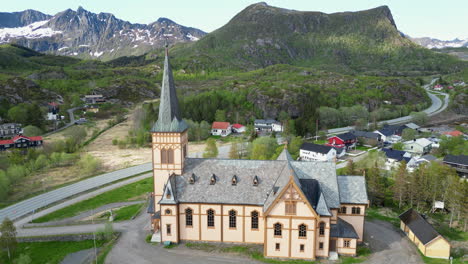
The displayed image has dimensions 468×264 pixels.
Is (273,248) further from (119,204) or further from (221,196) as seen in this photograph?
(119,204)

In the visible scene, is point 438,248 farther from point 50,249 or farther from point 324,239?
point 50,249

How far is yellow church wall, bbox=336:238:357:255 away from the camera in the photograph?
41969mm

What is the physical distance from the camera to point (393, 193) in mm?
63750

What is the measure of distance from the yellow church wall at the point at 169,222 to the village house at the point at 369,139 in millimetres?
86614

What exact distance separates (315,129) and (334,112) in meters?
28.0

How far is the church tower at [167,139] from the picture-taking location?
45125 mm

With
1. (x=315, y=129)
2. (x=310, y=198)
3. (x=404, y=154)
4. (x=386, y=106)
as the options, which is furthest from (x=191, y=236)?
(x=386, y=106)

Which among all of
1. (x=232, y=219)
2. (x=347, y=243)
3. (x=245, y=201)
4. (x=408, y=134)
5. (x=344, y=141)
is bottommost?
(x=347, y=243)

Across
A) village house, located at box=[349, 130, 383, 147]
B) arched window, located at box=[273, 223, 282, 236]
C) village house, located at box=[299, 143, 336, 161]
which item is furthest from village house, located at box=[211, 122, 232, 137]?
arched window, located at box=[273, 223, 282, 236]

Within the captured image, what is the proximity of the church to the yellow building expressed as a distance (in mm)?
7534

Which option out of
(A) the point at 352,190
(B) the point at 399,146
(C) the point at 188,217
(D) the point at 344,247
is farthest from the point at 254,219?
(B) the point at 399,146

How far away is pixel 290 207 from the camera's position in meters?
40.0

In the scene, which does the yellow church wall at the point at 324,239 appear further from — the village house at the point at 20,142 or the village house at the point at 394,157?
the village house at the point at 20,142

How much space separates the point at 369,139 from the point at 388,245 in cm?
7266
